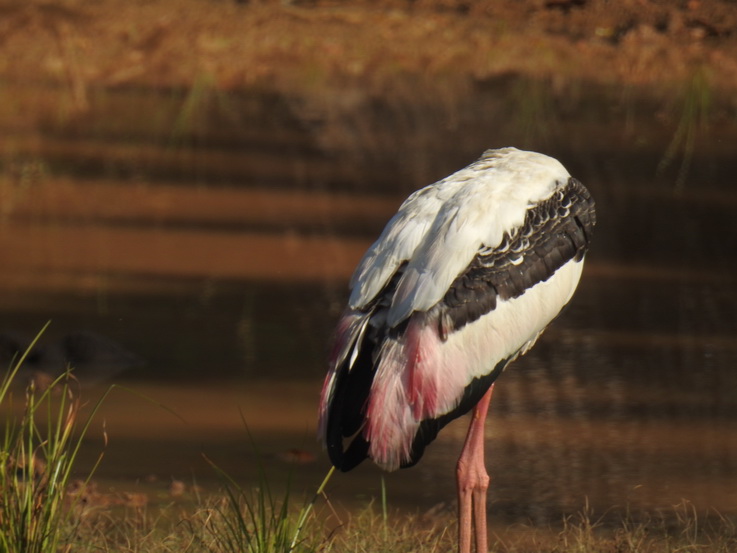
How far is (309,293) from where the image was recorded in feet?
24.4

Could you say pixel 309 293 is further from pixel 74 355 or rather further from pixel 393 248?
pixel 393 248

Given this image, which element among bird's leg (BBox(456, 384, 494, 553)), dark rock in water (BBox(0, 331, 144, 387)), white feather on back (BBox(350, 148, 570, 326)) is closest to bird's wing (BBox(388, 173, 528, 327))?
white feather on back (BBox(350, 148, 570, 326))

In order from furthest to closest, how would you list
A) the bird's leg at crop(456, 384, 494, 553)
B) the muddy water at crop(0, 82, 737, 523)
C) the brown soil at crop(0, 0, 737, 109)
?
the brown soil at crop(0, 0, 737, 109) → the muddy water at crop(0, 82, 737, 523) → the bird's leg at crop(456, 384, 494, 553)

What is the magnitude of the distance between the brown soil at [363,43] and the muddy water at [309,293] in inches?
54.0

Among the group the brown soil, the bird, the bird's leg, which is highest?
the bird

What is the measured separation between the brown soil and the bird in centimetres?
877

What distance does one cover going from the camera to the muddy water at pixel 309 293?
206 inches

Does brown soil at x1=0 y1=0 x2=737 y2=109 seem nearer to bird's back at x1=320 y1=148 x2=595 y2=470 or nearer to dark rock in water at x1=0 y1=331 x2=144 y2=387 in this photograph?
dark rock in water at x1=0 y1=331 x2=144 y2=387

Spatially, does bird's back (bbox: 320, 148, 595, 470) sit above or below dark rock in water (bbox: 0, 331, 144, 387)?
above

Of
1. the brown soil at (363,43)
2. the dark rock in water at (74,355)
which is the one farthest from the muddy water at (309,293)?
the brown soil at (363,43)

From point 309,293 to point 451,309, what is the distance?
3.65m

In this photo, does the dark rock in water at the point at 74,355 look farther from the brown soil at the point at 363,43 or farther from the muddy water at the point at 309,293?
the brown soil at the point at 363,43

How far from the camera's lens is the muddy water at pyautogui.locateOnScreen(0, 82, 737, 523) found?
5.23 m

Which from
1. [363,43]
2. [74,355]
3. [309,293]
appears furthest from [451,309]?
[363,43]
